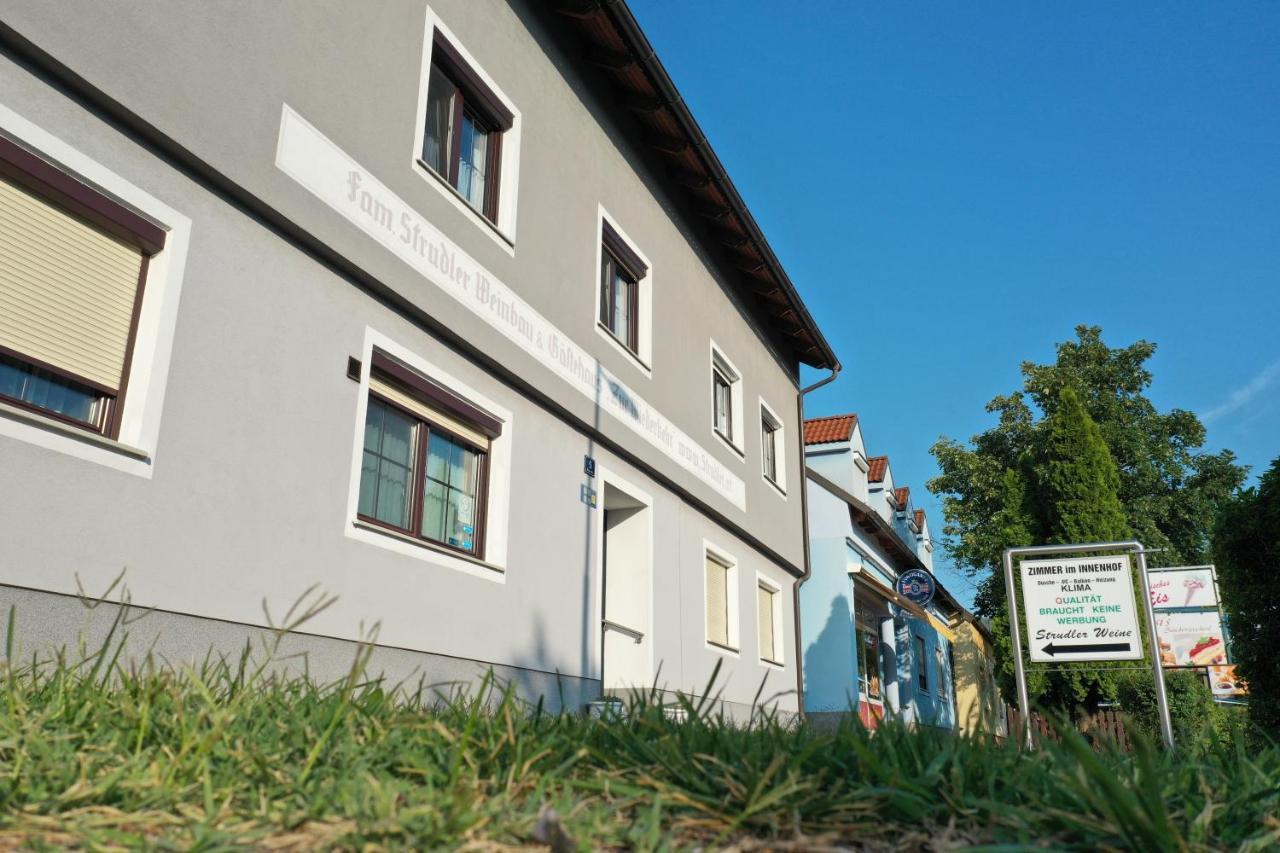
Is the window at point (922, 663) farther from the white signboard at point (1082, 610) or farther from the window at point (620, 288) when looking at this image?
the window at point (620, 288)

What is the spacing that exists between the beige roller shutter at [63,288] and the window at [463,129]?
321 cm

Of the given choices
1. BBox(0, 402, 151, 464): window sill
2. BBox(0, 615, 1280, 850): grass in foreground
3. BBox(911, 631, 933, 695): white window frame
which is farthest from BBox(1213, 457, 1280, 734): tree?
BBox(911, 631, 933, 695): white window frame

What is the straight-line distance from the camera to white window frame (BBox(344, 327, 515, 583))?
6.81m

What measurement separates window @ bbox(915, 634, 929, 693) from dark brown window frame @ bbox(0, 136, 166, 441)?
26.0 m

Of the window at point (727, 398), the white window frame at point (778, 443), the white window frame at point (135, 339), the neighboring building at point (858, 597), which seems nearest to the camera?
the white window frame at point (135, 339)

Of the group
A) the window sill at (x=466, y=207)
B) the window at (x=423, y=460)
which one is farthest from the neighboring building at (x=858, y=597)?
the window sill at (x=466, y=207)

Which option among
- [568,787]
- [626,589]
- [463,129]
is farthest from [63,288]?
[626,589]

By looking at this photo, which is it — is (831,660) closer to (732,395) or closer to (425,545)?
(732,395)

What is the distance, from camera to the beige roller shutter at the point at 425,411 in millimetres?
7367

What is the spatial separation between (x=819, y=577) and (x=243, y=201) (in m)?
17.7

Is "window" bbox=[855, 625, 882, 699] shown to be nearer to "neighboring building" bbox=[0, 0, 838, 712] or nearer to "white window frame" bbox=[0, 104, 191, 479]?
"neighboring building" bbox=[0, 0, 838, 712]

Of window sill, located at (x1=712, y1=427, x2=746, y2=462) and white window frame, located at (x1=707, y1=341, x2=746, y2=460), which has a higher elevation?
white window frame, located at (x1=707, y1=341, x2=746, y2=460)

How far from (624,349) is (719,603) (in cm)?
427

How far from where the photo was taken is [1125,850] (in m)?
1.77
